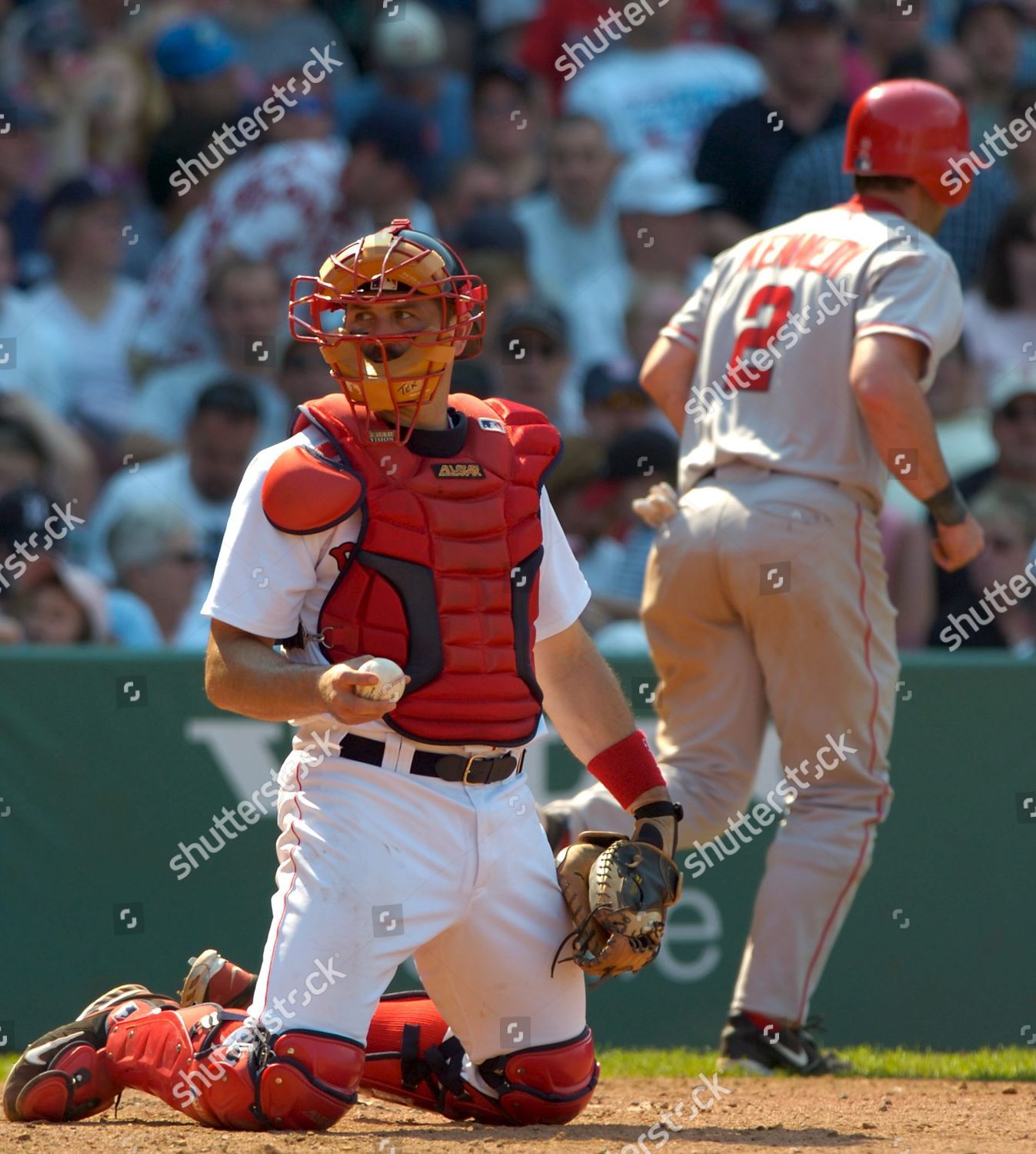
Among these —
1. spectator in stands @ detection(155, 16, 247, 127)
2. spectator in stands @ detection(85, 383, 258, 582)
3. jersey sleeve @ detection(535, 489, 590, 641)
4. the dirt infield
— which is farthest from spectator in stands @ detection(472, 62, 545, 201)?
the dirt infield

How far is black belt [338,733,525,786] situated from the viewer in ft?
11.7

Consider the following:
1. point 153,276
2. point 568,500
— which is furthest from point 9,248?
point 568,500

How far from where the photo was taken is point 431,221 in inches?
368

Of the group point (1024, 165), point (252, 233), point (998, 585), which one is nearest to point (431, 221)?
point (252, 233)

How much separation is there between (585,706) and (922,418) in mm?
1329

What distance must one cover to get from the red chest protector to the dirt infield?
2.58 feet

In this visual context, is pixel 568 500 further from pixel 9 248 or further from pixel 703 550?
pixel 9 248

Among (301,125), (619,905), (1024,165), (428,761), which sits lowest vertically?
(619,905)

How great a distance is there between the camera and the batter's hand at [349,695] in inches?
123

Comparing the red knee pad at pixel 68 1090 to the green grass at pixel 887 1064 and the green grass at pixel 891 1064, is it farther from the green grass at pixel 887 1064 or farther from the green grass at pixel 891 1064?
the green grass at pixel 891 1064

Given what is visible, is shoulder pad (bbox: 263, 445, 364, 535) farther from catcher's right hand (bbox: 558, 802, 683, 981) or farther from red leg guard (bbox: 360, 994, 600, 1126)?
red leg guard (bbox: 360, 994, 600, 1126)

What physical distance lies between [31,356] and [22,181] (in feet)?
5.17

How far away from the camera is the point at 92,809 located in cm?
564

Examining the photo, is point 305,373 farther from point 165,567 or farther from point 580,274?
point 580,274
